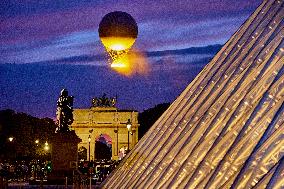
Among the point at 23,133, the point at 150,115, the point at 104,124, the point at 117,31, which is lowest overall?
the point at 117,31

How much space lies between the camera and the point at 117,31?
1867 cm

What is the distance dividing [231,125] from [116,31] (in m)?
16.0

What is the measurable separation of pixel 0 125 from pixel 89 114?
18.1 meters

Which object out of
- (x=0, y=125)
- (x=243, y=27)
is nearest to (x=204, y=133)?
(x=243, y=27)

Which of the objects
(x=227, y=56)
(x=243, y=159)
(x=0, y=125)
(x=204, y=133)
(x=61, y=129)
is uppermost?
(x=0, y=125)

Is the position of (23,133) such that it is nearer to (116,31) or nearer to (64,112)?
(64,112)

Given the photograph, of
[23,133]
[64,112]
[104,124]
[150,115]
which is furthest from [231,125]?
[150,115]

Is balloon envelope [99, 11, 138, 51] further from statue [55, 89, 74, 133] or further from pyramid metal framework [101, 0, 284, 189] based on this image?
pyramid metal framework [101, 0, 284, 189]

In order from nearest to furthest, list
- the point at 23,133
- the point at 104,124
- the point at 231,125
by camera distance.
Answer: the point at 231,125 < the point at 23,133 < the point at 104,124

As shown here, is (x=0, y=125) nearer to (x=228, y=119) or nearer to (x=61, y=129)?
(x=61, y=129)

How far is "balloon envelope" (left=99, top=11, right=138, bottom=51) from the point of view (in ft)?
61.1

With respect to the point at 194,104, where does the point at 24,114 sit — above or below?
above

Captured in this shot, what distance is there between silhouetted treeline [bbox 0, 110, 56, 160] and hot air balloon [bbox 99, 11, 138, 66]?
45.8 meters

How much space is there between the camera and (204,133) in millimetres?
3230
